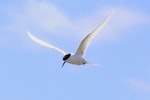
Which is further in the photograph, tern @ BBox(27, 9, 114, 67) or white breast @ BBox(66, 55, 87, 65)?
white breast @ BBox(66, 55, 87, 65)

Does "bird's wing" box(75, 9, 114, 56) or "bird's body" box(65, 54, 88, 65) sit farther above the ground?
"bird's wing" box(75, 9, 114, 56)

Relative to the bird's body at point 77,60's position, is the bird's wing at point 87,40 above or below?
above

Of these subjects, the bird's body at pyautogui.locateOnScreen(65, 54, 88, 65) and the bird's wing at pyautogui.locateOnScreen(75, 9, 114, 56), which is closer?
the bird's wing at pyautogui.locateOnScreen(75, 9, 114, 56)

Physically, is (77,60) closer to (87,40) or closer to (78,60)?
(78,60)

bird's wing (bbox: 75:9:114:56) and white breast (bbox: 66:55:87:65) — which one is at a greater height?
bird's wing (bbox: 75:9:114:56)

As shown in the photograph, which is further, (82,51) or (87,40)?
(82,51)

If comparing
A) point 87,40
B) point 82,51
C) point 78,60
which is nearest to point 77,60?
point 78,60

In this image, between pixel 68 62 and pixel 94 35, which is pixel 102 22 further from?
pixel 68 62

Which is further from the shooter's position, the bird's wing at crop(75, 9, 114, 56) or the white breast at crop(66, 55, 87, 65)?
the white breast at crop(66, 55, 87, 65)

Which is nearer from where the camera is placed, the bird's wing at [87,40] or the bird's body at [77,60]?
the bird's wing at [87,40]

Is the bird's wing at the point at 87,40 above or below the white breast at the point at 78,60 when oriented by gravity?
above

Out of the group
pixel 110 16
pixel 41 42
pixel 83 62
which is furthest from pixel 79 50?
pixel 41 42

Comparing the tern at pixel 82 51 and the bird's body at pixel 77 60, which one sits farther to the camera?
the bird's body at pixel 77 60
